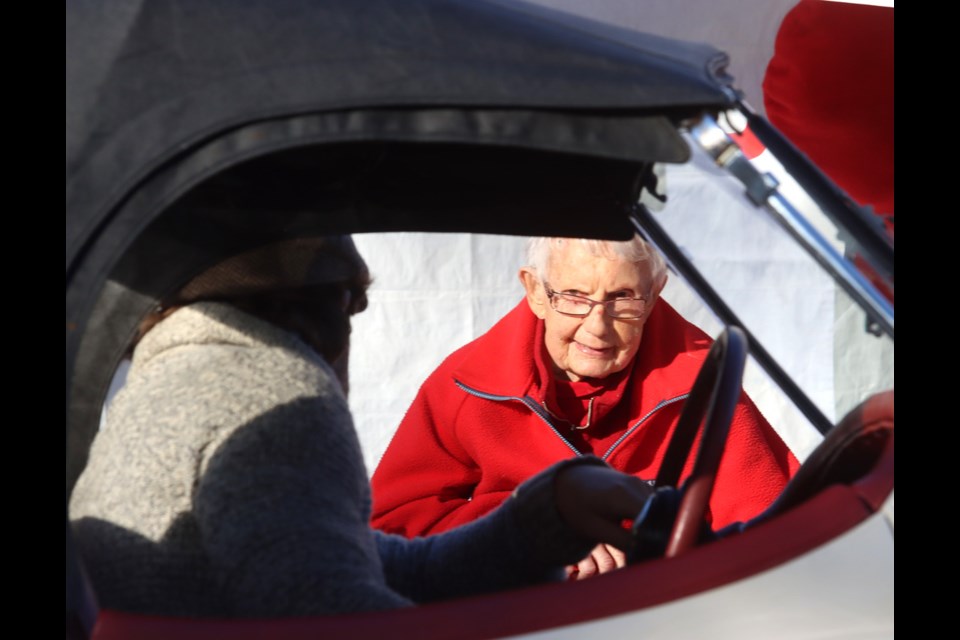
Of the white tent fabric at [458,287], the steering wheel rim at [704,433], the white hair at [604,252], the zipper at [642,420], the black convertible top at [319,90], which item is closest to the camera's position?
the black convertible top at [319,90]

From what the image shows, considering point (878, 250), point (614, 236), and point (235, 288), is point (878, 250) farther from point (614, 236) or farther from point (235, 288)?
point (235, 288)

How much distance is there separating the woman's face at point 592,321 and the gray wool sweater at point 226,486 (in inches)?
51.6

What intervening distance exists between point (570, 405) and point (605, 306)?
27cm

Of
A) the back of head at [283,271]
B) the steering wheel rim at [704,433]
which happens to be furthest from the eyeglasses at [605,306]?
the back of head at [283,271]

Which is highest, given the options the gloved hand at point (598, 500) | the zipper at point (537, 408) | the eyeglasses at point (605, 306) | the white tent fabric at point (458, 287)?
the white tent fabric at point (458, 287)

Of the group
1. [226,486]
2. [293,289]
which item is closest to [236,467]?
[226,486]

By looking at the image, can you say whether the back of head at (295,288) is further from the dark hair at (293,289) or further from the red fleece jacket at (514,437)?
the red fleece jacket at (514,437)

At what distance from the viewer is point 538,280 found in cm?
267

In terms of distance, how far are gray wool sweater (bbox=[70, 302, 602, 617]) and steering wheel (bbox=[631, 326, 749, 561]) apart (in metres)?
0.35

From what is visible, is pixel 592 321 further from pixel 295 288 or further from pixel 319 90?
pixel 319 90

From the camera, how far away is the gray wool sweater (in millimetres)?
1095

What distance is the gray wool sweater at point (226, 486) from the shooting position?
109 centimetres

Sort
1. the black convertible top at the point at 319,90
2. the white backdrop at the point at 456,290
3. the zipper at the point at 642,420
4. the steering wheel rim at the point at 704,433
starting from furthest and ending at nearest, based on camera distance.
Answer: the white backdrop at the point at 456,290 → the zipper at the point at 642,420 → the steering wheel rim at the point at 704,433 → the black convertible top at the point at 319,90

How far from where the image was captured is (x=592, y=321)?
2.55m
